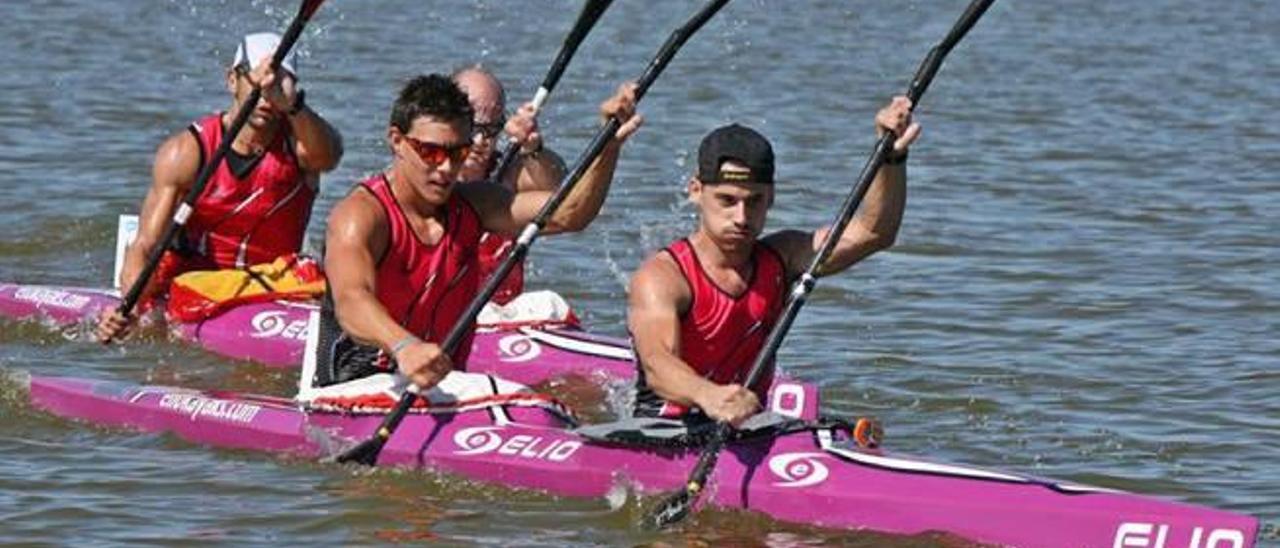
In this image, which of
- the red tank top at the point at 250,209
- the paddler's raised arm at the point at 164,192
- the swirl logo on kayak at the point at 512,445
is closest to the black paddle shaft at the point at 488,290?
the swirl logo on kayak at the point at 512,445

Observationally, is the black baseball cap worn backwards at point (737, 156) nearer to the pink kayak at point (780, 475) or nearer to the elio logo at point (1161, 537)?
the pink kayak at point (780, 475)

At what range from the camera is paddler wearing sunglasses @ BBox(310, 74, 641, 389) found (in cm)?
1015

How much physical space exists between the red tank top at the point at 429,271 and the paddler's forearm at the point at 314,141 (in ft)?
7.94

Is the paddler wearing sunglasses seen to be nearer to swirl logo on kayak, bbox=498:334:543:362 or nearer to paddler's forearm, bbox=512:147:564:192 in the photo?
paddler's forearm, bbox=512:147:564:192

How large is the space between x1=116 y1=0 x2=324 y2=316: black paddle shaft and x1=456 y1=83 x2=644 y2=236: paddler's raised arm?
62.2 inches

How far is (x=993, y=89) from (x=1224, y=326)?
400 inches

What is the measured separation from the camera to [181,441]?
11125mm

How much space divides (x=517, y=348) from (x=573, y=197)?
8.44 feet

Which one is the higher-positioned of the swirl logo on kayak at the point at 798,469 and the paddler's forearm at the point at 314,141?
the paddler's forearm at the point at 314,141

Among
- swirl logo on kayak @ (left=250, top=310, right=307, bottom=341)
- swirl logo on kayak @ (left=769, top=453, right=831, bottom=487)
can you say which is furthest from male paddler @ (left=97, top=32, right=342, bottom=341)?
swirl logo on kayak @ (left=769, top=453, right=831, bottom=487)

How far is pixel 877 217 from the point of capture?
985cm

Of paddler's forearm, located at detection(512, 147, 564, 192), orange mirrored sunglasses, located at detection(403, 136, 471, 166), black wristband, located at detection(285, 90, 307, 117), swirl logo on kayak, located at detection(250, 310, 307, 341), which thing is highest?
orange mirrored sunglasses, located at detection(403, 136, 471, 166)

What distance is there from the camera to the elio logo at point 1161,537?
8.69m

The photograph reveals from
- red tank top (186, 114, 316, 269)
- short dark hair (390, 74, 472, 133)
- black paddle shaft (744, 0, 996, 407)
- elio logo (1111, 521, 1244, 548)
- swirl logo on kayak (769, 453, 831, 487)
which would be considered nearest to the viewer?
elio logo (1111, 521, 1244, 548)
